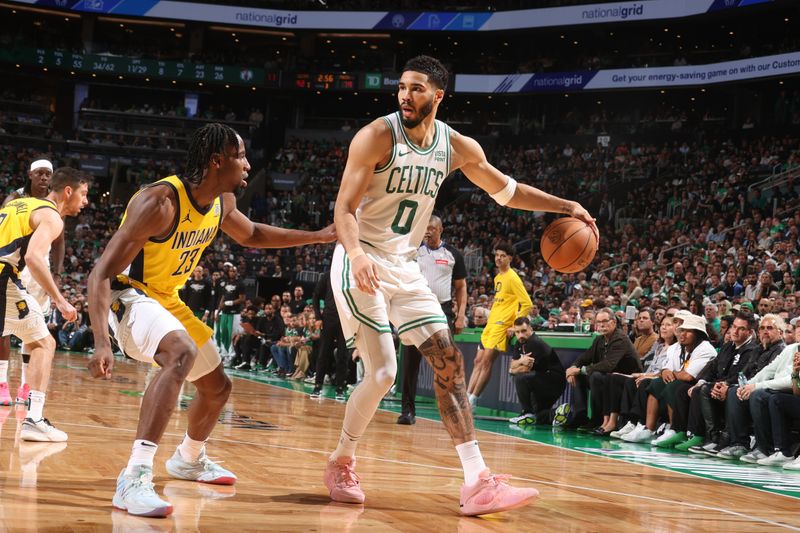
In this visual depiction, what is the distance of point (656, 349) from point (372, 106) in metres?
32.8

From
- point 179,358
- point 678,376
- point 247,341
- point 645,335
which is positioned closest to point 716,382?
point 678,376

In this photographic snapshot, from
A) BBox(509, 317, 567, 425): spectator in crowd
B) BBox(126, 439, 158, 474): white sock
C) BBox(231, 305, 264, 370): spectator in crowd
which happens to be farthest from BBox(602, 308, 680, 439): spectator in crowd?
BBox(231, 305, 264, 370): spectator in crowd

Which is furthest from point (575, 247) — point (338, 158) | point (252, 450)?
point (338, 158)

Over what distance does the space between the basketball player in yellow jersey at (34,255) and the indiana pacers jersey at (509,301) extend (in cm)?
556

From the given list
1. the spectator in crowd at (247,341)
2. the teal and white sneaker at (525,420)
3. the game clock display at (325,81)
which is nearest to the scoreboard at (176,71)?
the game clock display at (325,81)

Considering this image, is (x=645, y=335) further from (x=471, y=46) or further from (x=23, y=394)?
(x=471, y=46)

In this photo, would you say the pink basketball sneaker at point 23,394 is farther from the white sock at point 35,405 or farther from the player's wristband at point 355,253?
the player's wristband at point 355,253

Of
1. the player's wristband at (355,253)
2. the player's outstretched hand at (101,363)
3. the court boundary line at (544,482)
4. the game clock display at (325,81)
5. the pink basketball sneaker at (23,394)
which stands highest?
the game clock display at (325,81)

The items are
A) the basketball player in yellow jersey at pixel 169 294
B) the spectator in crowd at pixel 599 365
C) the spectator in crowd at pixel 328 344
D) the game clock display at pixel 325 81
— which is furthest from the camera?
the game clock display at pixel 325 81

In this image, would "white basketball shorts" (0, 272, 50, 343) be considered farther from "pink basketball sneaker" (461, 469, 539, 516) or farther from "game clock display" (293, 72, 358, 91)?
"game clock display" (293, 72, 358, 91)

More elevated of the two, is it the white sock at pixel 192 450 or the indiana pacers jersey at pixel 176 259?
the indiana pacers jersey at pixel 176 259

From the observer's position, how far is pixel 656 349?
372 inches

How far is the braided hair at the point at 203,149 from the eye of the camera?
4.25 meters

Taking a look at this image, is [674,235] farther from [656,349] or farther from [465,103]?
[465,103]
